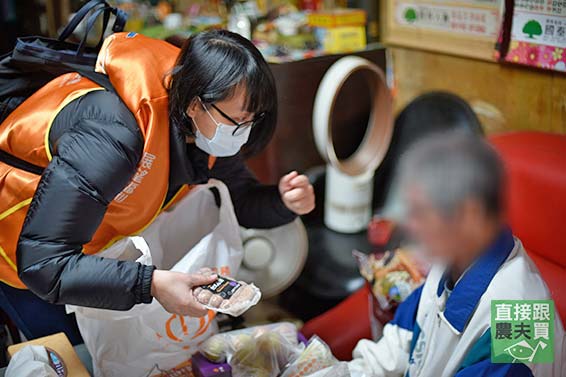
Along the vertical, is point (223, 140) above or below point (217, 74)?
below

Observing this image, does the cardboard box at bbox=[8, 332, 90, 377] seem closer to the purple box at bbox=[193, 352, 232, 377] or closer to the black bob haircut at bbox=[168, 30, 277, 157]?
the purple box at bbox=[193, 352, 232, 377]

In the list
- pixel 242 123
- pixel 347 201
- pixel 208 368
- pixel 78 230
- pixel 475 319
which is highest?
pixel 242 123

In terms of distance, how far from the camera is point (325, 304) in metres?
1.94

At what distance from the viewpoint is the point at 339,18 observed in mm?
2092

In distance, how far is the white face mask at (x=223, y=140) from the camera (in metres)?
1.02

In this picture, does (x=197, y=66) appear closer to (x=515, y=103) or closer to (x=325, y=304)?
(x=515, y=103)

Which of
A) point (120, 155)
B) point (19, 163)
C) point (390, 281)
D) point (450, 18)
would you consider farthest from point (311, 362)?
point (450, 18)

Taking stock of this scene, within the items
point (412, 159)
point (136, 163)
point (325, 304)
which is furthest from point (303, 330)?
point (412, 159)

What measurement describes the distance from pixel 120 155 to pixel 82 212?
0.11 meters

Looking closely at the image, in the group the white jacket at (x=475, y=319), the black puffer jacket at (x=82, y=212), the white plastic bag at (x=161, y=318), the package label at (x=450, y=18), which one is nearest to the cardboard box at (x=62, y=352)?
the white plastic bag at (x=161, y=318)

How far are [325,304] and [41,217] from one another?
1.19 m

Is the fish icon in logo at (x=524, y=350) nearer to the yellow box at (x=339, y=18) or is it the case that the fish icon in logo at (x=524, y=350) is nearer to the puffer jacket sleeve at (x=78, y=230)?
the puffer jacket sleeve at (x=78, y=230)

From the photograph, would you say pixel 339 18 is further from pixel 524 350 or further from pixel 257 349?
pixel 524 350

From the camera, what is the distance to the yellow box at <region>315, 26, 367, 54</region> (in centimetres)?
210
